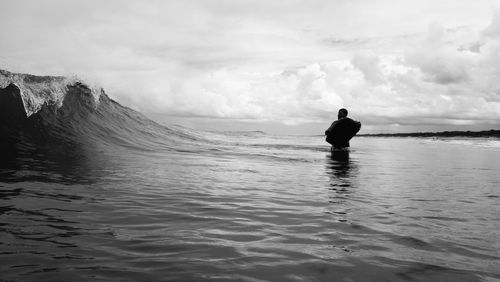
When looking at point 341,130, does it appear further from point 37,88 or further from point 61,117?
point 37,88

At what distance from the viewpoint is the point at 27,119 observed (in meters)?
15.9

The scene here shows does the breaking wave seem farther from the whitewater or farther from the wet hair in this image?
the wet hair

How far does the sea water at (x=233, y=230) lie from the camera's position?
348 centimetres

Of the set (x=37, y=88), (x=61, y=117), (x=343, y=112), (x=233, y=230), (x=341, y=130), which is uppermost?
(x=37, y=88)

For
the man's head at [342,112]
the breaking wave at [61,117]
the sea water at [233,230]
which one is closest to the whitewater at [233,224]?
the sea water at [233,230]

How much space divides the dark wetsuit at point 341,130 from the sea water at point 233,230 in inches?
523

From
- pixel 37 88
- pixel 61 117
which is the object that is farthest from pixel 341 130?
pixel 37 88

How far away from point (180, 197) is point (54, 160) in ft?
19.4

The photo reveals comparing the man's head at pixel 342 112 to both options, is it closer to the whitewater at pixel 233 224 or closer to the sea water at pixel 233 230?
the whitewater at pixel 233 224

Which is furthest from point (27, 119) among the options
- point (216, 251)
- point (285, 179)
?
point (216, 251)

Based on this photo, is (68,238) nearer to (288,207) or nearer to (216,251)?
(216,251)

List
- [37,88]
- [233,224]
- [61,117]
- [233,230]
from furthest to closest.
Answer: [37,88] → [61,117] → [233,224] → [233,230]

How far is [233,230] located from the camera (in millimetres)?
4906

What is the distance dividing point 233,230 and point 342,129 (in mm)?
19012
